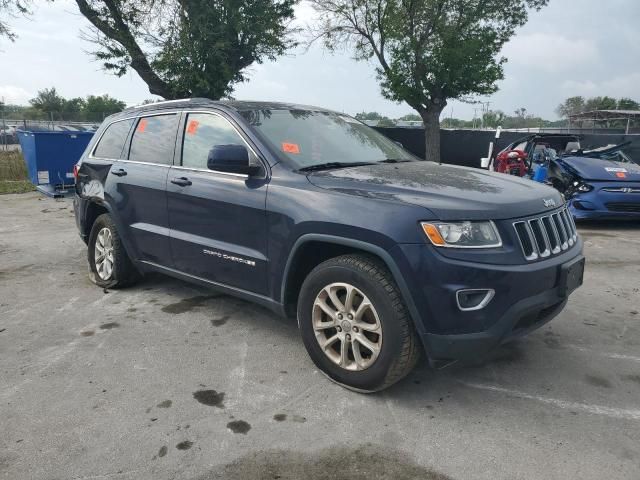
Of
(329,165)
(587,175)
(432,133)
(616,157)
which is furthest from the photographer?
(432,133)

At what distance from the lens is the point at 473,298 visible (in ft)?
8.77

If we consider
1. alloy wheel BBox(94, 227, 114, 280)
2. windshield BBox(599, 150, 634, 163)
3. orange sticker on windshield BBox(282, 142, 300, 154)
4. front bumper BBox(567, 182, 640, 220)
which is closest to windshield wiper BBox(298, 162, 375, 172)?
orange sticker on windshield BBox(282, 142, 300, 154)

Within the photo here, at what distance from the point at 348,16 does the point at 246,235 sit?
69.6 ft

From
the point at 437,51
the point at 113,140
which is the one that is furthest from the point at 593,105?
the point at 113,140

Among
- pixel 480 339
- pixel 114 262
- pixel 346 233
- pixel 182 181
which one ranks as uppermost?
pixel 182 181

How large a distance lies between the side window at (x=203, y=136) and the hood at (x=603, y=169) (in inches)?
260

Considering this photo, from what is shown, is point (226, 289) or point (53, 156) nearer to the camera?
point (226, 289)

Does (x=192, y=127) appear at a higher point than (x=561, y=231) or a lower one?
higher

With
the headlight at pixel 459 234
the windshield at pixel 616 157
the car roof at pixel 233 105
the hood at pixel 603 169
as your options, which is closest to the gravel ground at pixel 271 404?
the headlight at pixel 459 234

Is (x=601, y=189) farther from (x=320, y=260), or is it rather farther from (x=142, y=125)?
(x=142, y=125)

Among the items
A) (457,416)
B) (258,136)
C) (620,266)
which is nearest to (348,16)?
(620,266)

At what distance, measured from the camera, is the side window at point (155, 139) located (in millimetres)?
4246

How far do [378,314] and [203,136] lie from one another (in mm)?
2067

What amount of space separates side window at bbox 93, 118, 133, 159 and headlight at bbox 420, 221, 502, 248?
331 centimetres
